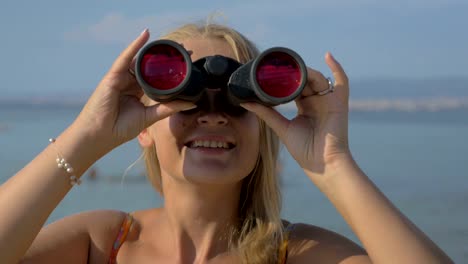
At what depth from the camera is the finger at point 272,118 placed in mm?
1910

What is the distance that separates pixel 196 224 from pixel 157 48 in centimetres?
56

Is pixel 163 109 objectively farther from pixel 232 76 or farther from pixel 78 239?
pixel 78 239

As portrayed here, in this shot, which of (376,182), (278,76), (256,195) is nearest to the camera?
(278,76)

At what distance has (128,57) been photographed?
1.89 meters

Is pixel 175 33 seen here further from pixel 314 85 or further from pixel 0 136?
pixel 0 136

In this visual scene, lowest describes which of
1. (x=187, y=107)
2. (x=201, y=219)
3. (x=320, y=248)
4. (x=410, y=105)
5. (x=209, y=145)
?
(x=410, y=105)

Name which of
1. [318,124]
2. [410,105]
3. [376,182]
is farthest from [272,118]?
[410,105]

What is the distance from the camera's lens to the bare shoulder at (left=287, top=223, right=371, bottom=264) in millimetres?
2000

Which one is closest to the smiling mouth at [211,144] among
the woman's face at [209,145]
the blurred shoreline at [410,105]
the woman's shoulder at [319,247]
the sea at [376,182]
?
the woman's face at [209,145]

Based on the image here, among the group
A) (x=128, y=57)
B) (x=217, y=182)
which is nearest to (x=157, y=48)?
(x=128, y=57)

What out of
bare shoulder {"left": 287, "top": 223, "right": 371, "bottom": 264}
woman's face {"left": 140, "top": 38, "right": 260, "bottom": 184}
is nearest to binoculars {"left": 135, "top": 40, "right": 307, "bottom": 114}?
woman's face {"left": 140, "top": 38, "right": 260, "bottom": 184}

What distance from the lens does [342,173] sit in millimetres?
1844

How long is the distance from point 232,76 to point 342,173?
35 cm

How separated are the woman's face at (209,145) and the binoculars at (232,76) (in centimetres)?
11
